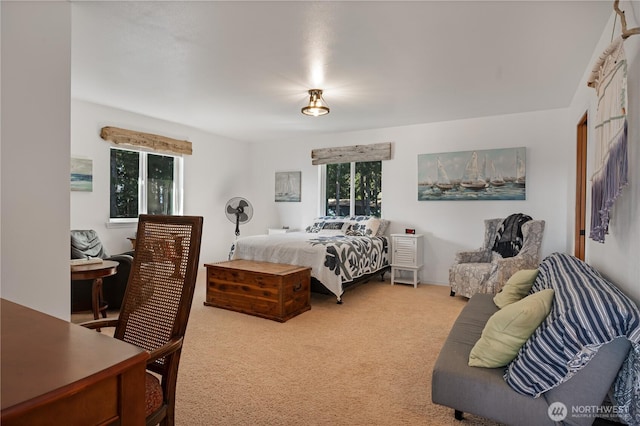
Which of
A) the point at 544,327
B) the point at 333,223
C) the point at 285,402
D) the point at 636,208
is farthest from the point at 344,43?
the point at 333,223

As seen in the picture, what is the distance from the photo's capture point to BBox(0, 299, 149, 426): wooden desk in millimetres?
608

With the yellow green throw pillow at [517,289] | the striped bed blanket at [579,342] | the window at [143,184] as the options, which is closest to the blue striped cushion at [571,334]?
the striped bed blanket at [579,342]

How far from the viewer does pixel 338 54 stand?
2.93 metres

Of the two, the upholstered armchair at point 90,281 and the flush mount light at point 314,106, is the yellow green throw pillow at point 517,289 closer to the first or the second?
the flush mount light at point 314,106

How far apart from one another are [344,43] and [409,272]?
376 centimetres

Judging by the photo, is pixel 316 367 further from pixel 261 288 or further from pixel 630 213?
pixel 630 213

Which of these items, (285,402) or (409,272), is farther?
(409,272)

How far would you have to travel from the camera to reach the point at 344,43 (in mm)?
2732

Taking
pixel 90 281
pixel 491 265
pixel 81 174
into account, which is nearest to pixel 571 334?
pixel 491 265

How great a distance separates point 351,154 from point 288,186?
4.65ft

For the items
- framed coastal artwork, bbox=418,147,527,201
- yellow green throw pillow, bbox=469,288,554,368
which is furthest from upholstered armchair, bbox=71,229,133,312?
framed coastal artwork, bbox=418,147,527,201

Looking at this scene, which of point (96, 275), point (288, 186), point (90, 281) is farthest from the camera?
point (288, 186)

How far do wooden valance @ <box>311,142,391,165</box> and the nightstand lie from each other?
1358 millimetres

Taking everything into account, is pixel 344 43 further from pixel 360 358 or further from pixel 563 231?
pixel 563 231
